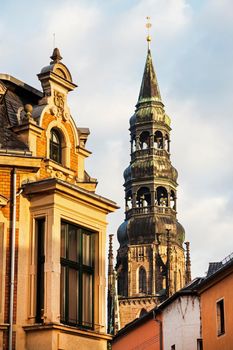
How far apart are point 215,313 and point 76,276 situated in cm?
1405

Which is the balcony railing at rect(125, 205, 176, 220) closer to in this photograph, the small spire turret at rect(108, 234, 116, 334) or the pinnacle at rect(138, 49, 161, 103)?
the small spire turret at rect(108, 234, 116, 334)

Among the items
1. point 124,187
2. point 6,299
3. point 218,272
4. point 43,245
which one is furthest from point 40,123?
point 124,187

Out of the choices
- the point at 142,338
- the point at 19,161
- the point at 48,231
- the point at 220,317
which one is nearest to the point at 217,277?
the point at 220,317

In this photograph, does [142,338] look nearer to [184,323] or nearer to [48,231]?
[184,323]

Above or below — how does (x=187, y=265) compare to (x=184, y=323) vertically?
above

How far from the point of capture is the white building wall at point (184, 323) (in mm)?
46094

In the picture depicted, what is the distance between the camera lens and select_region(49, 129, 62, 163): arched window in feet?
86.5

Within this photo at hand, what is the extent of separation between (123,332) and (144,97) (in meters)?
104

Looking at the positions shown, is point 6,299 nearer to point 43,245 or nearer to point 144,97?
point 43,245

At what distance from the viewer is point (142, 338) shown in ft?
181

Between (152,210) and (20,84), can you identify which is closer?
(20,84)

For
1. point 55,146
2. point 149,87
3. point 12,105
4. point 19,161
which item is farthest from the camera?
point 149,87

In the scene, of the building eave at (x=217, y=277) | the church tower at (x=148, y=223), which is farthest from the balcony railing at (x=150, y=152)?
the building eave at (x=217, y=277)

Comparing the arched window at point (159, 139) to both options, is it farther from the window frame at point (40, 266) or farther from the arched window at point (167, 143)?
the window frame at point (40, 266)
